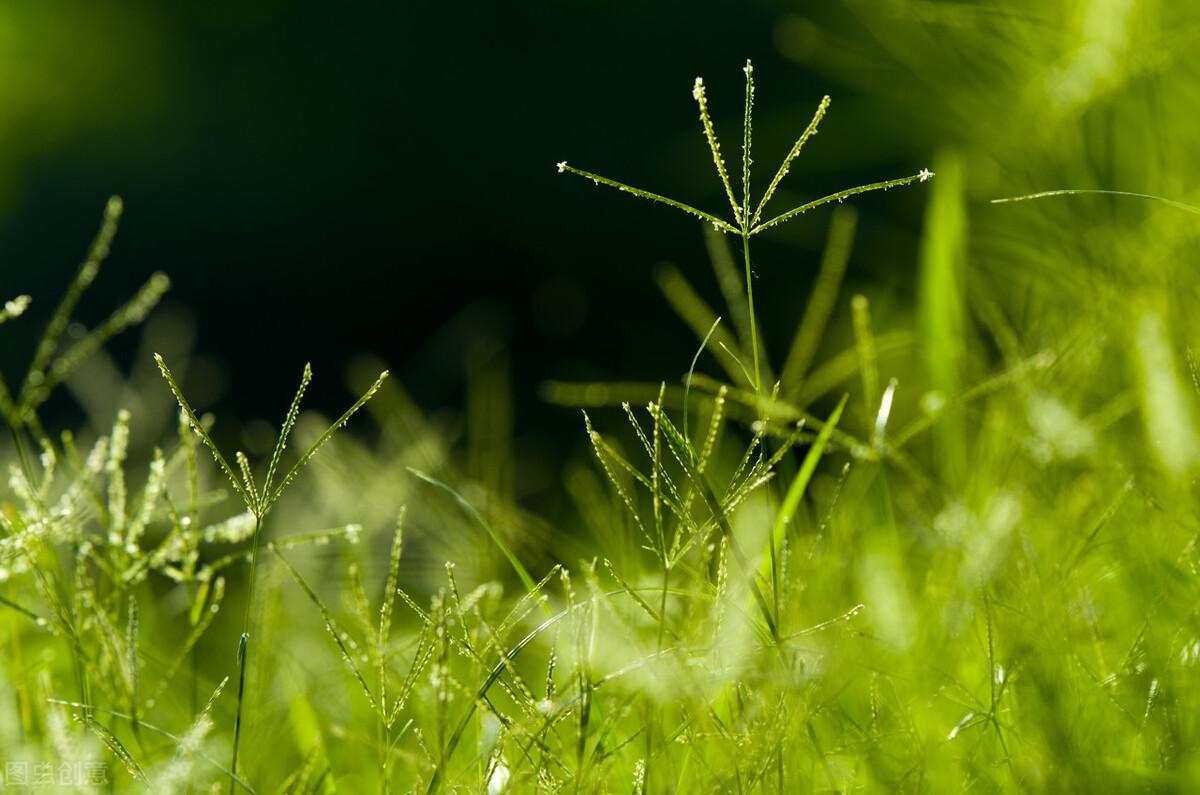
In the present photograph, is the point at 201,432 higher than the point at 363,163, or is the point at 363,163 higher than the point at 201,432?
the point at 201,432

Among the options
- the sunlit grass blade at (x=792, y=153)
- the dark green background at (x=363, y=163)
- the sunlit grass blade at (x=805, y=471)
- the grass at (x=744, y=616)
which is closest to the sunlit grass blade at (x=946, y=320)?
the grass at (x=744, y=616)

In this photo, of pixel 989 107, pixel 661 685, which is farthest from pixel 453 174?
pixel 661 685

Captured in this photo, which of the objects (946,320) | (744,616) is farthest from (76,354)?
(946,320)

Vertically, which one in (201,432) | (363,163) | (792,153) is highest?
(792,153)

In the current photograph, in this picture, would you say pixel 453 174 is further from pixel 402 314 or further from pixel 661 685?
pixel 661 685

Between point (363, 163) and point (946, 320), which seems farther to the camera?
point (363, 163)

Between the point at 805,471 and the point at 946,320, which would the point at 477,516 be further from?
the point at 946,320

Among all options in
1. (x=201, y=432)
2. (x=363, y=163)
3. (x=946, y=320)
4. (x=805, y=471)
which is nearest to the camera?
(x=201, y=432)

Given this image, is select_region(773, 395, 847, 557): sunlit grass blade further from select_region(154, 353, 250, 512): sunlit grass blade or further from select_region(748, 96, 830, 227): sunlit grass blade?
select_region(154, 353, 250, 512): sunlit grass blade
